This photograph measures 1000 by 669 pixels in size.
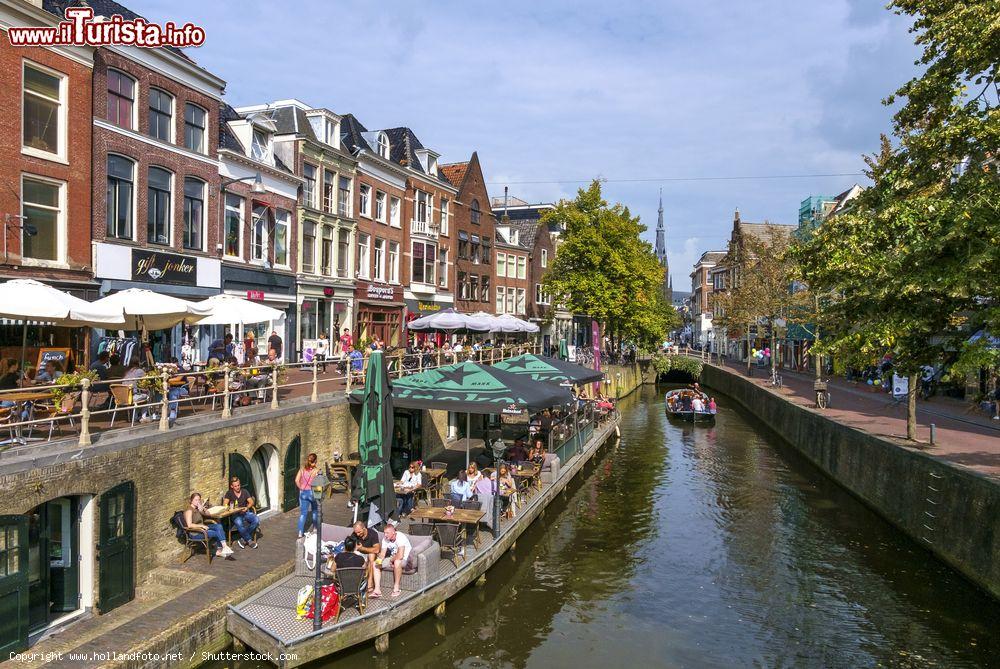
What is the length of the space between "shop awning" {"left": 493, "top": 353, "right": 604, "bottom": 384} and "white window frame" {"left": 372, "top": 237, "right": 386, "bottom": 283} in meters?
15.7

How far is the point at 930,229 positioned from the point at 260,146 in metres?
24.3

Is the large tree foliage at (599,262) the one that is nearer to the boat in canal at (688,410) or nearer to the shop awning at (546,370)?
the boat in canal at (688,410)

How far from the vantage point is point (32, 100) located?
1792 centimetres

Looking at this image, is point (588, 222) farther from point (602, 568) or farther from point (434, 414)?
point (602, 568)

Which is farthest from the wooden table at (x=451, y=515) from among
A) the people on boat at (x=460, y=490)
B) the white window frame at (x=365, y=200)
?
the white window frame at (x=365, y=200)

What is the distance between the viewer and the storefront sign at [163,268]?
21203 millimetres

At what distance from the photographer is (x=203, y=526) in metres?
Answer: 12.3

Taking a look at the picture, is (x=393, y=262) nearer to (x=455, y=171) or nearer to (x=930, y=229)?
(x=455, y=171)

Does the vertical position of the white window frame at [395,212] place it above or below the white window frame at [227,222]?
above

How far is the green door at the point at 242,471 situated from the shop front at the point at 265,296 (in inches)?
437

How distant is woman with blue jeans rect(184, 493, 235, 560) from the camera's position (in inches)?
480

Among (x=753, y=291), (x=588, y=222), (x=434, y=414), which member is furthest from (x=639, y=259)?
(x=434, y=414)

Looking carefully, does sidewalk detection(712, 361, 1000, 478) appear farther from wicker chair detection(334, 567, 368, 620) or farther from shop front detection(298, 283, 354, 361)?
shop front detection(298, 283, 354, 361)

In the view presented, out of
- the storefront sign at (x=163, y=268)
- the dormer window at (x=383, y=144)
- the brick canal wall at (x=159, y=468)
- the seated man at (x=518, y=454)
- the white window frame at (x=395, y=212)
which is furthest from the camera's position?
the dormer window at (x=383, y=144)
